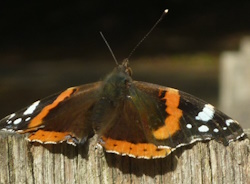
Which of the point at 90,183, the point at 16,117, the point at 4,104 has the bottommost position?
the point at 90,183

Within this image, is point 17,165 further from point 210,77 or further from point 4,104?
point 210,77

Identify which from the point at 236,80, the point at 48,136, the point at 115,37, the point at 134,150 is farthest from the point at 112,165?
the point at 115,37

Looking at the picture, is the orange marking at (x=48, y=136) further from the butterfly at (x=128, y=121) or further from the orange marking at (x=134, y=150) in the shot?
the orange marking at (x=134, y=150)

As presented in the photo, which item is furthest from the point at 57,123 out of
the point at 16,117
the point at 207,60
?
the point at 207,60

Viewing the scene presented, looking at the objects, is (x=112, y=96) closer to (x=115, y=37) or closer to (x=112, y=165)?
(x=112, y=165)

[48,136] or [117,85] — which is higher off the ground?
[117,85]

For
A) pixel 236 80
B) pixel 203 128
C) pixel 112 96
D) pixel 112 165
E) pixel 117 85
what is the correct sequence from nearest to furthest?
pixel 112 165, pixel 203 128, pixel 112 96, pixel 117 85, pixel 236 80

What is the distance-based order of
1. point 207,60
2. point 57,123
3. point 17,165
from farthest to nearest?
point 207,60 → point 57,123 → point 17,165
